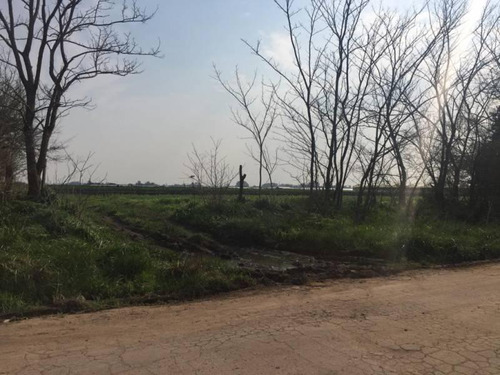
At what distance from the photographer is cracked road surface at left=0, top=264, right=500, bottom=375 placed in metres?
4.26

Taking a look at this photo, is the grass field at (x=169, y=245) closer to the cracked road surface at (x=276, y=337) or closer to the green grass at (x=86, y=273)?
the green grass at (x=86, y=273)

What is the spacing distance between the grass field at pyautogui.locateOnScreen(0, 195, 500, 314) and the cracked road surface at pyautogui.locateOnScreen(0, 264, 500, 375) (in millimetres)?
814

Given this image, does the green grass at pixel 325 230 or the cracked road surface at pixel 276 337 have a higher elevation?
the green grass at pixel 325 230

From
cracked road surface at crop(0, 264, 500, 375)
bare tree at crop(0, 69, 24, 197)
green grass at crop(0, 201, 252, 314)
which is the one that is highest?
bare tree at crop(0, 69, 24, 197)

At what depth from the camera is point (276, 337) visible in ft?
16.4

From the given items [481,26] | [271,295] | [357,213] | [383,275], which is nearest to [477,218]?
[357,213]

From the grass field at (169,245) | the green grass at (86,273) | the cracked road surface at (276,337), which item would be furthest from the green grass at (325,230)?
the green grass at (86,273)

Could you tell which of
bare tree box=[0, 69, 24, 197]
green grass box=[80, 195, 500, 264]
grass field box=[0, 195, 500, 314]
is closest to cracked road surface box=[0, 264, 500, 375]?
grass field box=[0, 195, 500, 314]

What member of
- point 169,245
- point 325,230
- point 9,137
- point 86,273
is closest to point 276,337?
point 86,273

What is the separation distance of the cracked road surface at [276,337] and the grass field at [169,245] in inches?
32.0

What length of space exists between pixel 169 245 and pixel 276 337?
7919 mm

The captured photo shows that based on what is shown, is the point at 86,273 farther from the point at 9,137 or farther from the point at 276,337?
the point at 9,137

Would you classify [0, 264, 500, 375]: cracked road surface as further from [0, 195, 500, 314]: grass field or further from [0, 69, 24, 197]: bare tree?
[0, 69, 24, 197]: bare tree

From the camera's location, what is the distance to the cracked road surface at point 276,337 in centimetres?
426
